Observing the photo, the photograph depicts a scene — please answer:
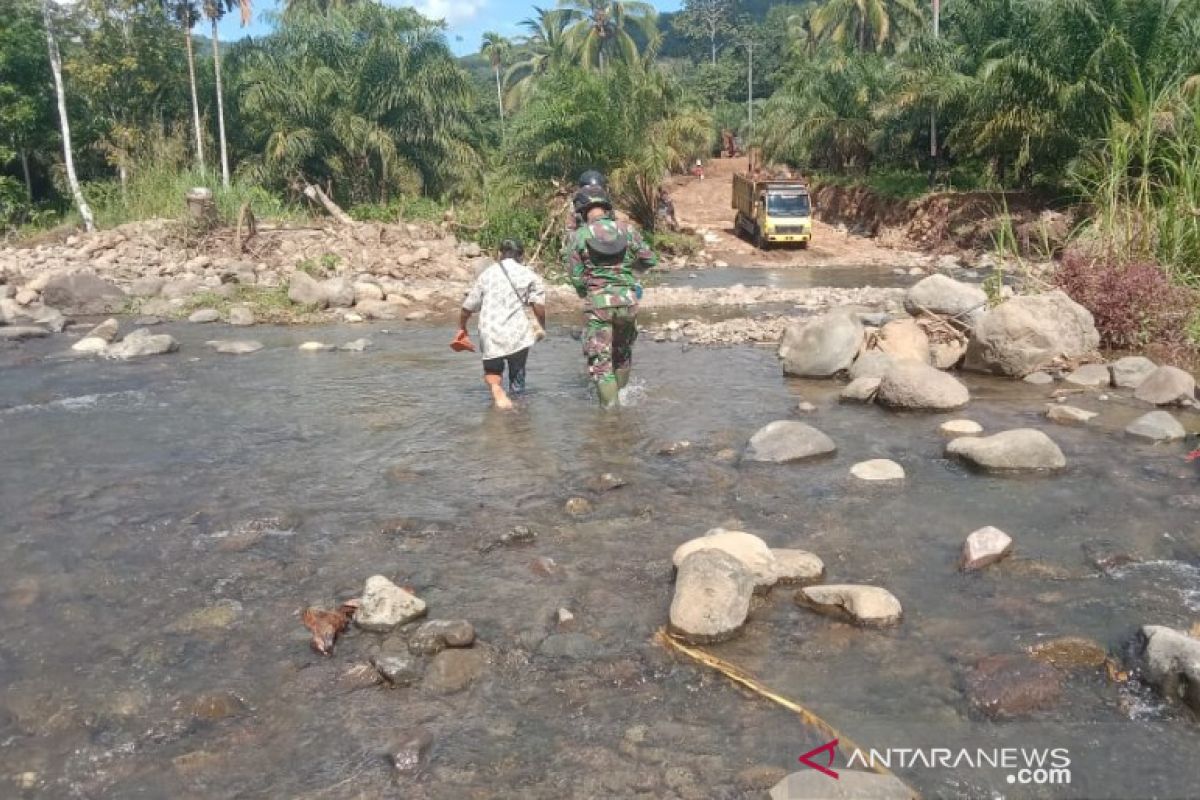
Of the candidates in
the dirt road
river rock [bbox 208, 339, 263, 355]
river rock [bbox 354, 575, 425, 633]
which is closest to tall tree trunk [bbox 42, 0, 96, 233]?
river rock [bbox 208, 339, 263, 355]

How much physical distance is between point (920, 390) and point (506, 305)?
372cm

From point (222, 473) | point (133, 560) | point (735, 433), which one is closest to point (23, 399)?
point (222, 473)

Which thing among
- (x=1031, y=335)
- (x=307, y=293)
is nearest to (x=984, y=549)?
(x=1031, y=335)

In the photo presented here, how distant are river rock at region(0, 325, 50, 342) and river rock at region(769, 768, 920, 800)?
13708 mm

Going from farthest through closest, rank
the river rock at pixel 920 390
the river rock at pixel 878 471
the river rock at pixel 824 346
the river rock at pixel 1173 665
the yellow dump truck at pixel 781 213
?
the yellow dump truck at pixel 781 213 < the river rock at pixel 824 346 < the river rock at pixel 920 390 < the river rock at pixel 878 471 < the river rock at pixel 1173 665

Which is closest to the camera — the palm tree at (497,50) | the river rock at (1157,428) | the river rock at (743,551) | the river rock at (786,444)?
the river rock at (743,551)

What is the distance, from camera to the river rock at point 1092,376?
8.80 metres

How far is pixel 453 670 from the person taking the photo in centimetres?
388

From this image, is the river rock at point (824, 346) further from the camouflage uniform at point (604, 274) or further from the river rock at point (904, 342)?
the camouflage uniform at point (604, 274)

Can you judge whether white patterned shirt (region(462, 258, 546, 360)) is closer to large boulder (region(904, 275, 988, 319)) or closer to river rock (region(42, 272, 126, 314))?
large boulder (region(904, 275, 988, 319))

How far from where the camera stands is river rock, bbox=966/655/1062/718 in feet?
11.6

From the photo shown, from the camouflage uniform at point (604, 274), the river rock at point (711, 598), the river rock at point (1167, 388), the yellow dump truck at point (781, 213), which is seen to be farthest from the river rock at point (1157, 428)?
the yellow dump truck at point (781, 213)

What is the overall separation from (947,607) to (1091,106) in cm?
2104

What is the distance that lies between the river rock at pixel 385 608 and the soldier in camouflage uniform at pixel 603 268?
411 cm
